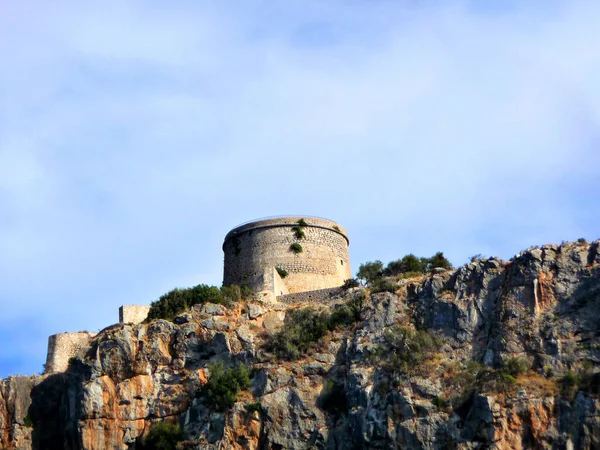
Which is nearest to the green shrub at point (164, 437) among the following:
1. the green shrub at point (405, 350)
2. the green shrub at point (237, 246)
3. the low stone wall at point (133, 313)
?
the green shrub at point (405, 350)

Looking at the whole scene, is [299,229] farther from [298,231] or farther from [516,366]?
[516,366]

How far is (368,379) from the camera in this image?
4047 centimetres

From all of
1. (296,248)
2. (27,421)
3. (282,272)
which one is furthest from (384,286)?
(27,421)

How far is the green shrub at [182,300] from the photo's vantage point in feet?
158

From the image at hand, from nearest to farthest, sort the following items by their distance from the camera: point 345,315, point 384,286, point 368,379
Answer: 1. point 368,379
2. point 345,315
3. point 384,286

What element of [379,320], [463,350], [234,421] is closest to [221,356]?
[234,421]

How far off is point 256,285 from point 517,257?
14.8m

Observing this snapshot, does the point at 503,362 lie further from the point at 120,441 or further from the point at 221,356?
the point at 120,441

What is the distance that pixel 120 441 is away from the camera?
43.2 metres

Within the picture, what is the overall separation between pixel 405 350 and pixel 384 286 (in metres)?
5.20

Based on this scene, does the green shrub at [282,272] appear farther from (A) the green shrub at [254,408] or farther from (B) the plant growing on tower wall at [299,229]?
(A) the green shrub at [254,408]

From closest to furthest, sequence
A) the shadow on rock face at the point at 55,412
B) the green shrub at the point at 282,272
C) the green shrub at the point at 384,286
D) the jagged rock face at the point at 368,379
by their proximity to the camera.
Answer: the jagged rock face at the point at 368,379, the shadow on rock face at the point at 55,412, the green shrub at the point at 384,286, the green shrub at the point at 282,272

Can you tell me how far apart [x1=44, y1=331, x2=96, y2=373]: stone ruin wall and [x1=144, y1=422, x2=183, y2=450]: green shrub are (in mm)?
11243

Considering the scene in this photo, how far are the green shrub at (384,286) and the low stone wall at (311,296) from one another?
3.17 meters
